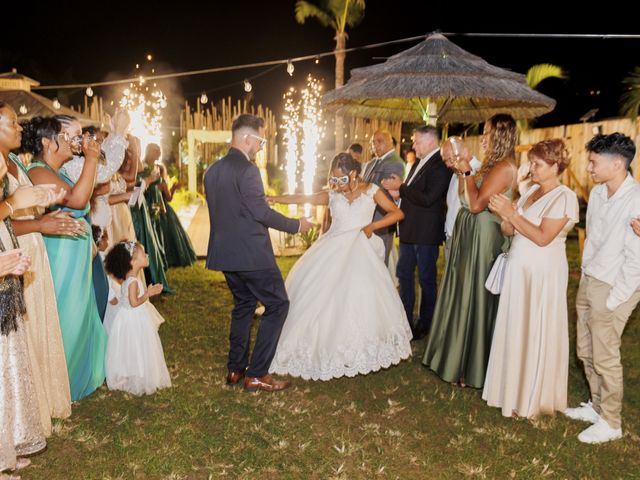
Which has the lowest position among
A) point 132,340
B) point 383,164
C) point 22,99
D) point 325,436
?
point 325,436

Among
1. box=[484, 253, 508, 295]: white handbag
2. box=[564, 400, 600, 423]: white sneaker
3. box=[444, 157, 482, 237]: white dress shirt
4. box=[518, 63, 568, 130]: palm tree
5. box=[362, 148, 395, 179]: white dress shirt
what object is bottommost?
box=[564, 400, 600, 423]: white sneaker

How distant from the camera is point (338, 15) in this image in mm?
18031

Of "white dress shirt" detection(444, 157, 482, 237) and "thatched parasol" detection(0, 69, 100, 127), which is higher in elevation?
"thatched parasol" detection(0, 69, 100, 127)

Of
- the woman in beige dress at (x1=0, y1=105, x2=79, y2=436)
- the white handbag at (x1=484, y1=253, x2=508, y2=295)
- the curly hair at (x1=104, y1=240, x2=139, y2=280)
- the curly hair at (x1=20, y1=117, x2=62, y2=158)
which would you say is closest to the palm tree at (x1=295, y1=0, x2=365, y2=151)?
the curly hair at (x1=104, y1=240, x2=139, y2=280)

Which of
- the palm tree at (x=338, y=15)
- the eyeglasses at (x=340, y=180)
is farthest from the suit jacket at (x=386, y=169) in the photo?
the palm tree at (x=338, y=15)

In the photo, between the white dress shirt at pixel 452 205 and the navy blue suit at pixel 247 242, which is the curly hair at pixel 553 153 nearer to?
the white dress shirt at pixel 452 205

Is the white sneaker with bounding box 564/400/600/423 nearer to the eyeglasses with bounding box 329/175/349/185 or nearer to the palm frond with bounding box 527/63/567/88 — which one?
the eyeglasses with bounding box 329/175/349/185

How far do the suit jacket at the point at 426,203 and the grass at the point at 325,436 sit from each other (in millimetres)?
1400

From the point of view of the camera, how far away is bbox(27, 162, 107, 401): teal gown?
162 inches

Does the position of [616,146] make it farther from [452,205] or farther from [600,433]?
[452,205]

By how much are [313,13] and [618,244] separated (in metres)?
16.4

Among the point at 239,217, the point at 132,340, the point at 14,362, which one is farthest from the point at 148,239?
the point at 14,362

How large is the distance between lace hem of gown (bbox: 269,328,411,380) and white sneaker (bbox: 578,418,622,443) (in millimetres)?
1472

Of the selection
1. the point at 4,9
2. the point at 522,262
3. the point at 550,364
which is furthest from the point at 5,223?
the point at 4,9
